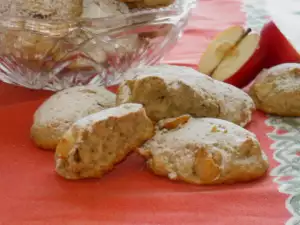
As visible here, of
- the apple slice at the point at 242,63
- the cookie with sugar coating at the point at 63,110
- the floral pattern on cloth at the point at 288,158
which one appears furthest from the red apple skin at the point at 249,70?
the cookie with sugar coating at the point at 63,110

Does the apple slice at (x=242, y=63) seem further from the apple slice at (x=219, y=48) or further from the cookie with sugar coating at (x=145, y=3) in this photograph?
the cookie with sugar coating at (x=145, y=3)

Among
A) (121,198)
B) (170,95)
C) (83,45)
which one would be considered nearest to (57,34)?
(83,45)

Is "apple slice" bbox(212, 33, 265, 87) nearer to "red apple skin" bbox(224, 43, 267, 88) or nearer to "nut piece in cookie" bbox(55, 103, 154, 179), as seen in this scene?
"red apple skin" bbox(224, 43, 267, 88)

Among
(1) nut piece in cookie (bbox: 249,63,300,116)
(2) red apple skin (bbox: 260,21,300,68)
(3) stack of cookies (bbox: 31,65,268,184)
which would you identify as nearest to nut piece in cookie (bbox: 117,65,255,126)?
(3) stack of cookies (bbox: 31,65,268,184)

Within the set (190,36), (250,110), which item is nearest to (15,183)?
(250,110)

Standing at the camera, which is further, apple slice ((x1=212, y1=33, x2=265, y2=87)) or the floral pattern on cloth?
apple slice ((x1=212, y1=33, x2=265, y2=87))

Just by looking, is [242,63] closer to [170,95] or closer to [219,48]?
[219,48]

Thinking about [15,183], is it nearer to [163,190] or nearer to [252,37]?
[163,190]
